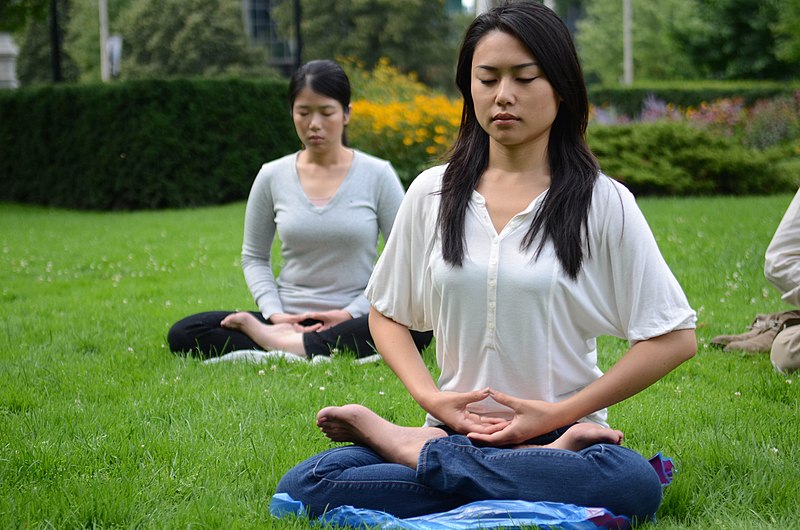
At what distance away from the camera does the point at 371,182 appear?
657 cm

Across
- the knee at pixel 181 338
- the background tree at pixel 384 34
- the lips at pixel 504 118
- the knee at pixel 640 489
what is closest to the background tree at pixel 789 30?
the background tree at pixel 384 34

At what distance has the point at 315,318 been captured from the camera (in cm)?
640

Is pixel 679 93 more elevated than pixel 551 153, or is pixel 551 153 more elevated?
pixel 679 93

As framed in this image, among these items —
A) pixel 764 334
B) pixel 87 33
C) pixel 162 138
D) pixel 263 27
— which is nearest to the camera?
pixel 764 334

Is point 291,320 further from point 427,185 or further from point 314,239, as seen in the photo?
point 427,185

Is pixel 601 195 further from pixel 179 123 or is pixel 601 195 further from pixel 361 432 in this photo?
pixel 179 123

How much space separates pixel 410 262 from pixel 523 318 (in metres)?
0.48

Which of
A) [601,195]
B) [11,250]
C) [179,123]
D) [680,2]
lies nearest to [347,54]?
[680,2]

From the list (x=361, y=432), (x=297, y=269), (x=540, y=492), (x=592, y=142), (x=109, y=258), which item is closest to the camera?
(x=540, y=492)

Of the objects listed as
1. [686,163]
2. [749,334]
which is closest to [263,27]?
[686,163]

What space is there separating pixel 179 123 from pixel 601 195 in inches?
621

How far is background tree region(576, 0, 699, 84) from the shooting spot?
41.3 m

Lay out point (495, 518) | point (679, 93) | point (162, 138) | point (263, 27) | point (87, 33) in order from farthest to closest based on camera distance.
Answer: point (263, 27), point (87, 33), point (679, 93), point (162, 138), point (495, 518)

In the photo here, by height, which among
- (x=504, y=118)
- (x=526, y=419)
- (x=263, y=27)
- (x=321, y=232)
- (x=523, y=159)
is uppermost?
(x=263, y=27)
